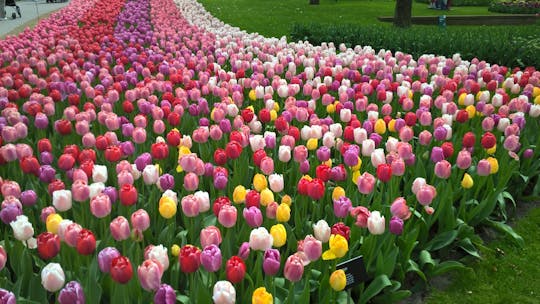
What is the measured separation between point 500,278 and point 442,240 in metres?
0.48

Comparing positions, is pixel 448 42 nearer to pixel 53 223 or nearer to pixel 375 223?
pixel 375 223

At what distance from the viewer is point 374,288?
2.97 meters

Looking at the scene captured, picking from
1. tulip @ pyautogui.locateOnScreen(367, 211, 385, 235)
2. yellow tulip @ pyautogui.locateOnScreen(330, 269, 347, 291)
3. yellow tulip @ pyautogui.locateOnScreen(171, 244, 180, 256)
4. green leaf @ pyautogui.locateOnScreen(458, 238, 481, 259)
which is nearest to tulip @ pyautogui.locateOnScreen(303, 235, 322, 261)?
yellow tulip @ pyautogui.locateOnScreen(330, 269, 347, 291)

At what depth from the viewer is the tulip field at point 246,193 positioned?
249 cm

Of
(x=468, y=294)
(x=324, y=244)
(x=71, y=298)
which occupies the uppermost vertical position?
(x=71, y=298)

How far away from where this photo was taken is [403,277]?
10.6ft

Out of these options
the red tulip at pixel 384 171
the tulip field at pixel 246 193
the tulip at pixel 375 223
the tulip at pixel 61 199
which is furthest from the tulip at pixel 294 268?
the tulip at pixel 61 199

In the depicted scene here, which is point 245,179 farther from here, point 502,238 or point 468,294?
point 502,238

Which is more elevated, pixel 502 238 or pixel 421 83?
pixel 421 83

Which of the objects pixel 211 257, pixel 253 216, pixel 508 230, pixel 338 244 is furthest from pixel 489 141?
pixel 211 257

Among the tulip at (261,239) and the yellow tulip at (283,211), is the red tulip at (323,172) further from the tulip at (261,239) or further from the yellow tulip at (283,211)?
the tulip at (261,239)

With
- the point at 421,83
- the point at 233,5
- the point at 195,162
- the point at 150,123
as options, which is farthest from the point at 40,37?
the point at 233,5

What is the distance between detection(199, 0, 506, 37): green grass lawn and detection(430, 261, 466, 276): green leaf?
1176 cm

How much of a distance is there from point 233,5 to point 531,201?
20.7m
